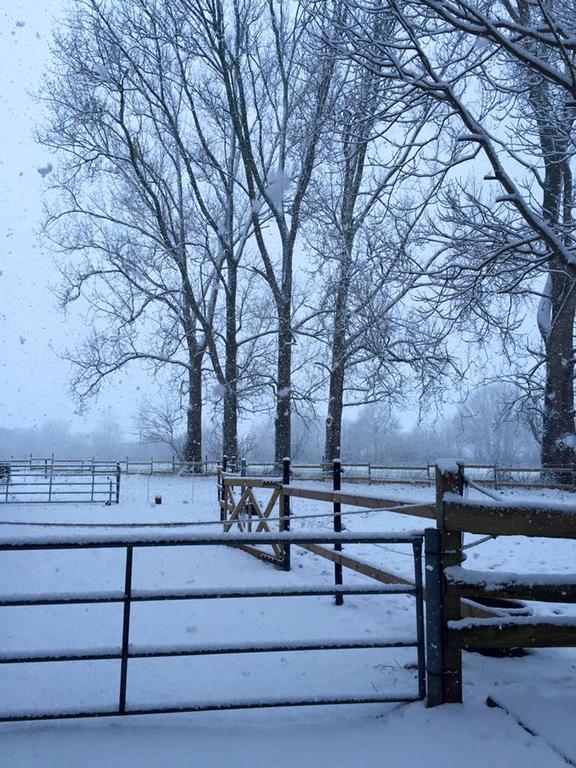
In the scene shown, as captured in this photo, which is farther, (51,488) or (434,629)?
(51,488)

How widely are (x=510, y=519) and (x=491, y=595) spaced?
442mm

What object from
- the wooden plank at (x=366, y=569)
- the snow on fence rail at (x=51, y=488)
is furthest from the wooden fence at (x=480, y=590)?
the snow on fence rail at (x=51, y=488)

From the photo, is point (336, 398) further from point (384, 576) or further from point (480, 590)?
point (480, 590)

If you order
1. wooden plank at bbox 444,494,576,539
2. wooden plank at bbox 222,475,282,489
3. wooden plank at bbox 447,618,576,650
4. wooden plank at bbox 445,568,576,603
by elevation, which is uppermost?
wooden plank at bbox 444,494,576,539

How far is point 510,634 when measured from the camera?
3.49m

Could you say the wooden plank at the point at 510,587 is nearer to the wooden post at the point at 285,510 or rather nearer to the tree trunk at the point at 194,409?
the wooden post at the point at 285,510

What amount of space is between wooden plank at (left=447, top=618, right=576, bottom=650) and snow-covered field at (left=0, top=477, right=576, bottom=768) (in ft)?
1.09

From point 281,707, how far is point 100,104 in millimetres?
27106

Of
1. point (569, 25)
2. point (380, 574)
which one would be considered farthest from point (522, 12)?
point (380, 574)

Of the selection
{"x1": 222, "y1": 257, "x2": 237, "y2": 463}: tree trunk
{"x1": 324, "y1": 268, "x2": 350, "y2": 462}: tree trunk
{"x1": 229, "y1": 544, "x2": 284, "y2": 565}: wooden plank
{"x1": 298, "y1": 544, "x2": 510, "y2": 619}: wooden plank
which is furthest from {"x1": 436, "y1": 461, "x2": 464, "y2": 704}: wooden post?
{"x1": 222, "y1": 257, "x2": 237, "y2": 463}: tree trunk

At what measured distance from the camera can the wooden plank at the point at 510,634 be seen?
3.48 meters

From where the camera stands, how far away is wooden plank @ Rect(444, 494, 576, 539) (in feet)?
11.4

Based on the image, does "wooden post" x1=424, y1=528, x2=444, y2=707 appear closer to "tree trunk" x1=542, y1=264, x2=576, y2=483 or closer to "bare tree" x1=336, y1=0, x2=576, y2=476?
"bare tree" x1=336, y1=0, x2=576, y2=476

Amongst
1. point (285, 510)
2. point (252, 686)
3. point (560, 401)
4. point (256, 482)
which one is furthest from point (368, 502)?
point (560, 401)
